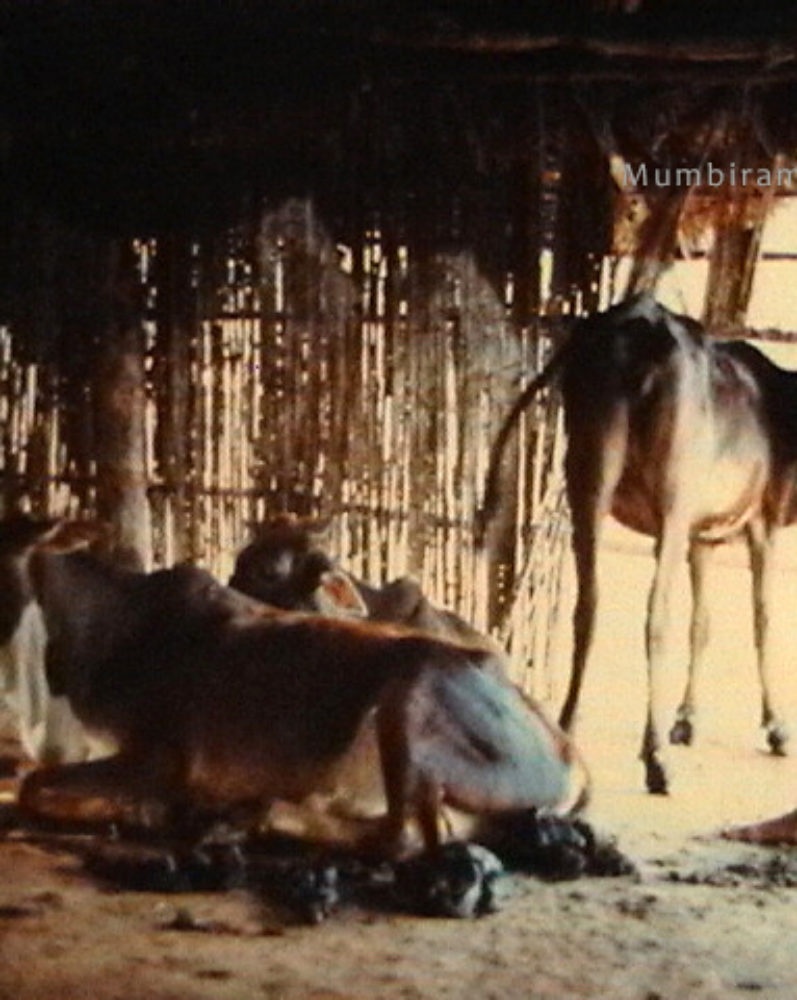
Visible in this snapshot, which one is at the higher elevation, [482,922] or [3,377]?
[3,377]

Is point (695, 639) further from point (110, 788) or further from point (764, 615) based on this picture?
point (110, 788)

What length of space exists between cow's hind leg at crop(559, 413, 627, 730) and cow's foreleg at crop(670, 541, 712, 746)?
3.70 feet

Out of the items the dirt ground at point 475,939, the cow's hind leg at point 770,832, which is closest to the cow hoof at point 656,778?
the dirt ground at point 475,939

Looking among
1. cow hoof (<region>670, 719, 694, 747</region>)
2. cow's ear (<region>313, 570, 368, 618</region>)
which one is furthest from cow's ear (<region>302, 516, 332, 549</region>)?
cow hoof (<region>670, 719, 694, 747</region>)

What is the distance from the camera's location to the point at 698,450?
6539 millimetres

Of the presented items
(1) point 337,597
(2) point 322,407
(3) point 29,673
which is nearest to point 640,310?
(2) point 322,407

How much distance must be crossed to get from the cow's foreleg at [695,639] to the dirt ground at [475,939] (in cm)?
126

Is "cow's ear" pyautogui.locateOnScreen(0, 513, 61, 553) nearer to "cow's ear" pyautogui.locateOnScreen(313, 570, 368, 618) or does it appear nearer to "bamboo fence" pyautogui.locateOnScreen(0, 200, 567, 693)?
"cow's ear" pyautogui.locateOnScreen(313, 570, 368, 618)

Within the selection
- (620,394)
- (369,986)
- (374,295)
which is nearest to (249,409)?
(374,295)

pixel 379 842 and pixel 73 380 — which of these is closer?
pixel 379 842

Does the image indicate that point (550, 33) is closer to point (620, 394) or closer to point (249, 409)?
point (620, 394)

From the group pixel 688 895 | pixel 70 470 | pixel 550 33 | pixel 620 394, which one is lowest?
pixel 688 895

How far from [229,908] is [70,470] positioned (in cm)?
287

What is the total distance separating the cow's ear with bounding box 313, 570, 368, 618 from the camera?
6016 millimetres
